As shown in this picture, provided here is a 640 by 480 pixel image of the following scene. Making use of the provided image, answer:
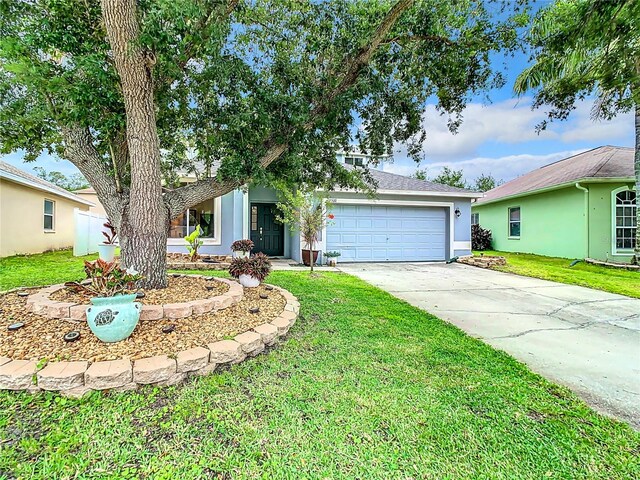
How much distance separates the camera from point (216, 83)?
470cm

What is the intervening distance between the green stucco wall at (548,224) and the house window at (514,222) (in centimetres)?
22

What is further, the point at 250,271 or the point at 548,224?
the point at 548,224

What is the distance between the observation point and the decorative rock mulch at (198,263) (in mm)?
8219

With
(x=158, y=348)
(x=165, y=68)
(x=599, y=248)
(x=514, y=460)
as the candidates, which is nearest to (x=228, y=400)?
(x=158, y=348)

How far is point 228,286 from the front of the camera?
4574 mm

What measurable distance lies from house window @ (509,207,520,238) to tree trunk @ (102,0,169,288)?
16.1 m

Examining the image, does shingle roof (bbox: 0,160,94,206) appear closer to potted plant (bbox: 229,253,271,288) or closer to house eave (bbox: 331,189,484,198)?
potted plant (bbox: 229,253,271,288)

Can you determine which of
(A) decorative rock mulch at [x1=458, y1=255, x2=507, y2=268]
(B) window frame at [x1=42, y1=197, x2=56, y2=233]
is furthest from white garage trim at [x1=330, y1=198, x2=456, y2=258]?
(B) window frame at [x1=42, y1=197, x2=56, y2=233]

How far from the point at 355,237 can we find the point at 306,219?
3.45 meters

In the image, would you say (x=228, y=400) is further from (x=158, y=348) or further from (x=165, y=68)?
(x=165, y=68)

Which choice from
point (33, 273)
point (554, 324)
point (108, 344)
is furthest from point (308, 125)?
point (33, 273)

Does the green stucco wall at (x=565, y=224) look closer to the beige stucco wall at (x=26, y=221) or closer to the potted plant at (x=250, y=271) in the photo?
the potted plant at (x=250, y=271)

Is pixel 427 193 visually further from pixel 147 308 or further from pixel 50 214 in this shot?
pixel 50 214

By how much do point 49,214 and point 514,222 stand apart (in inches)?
825
